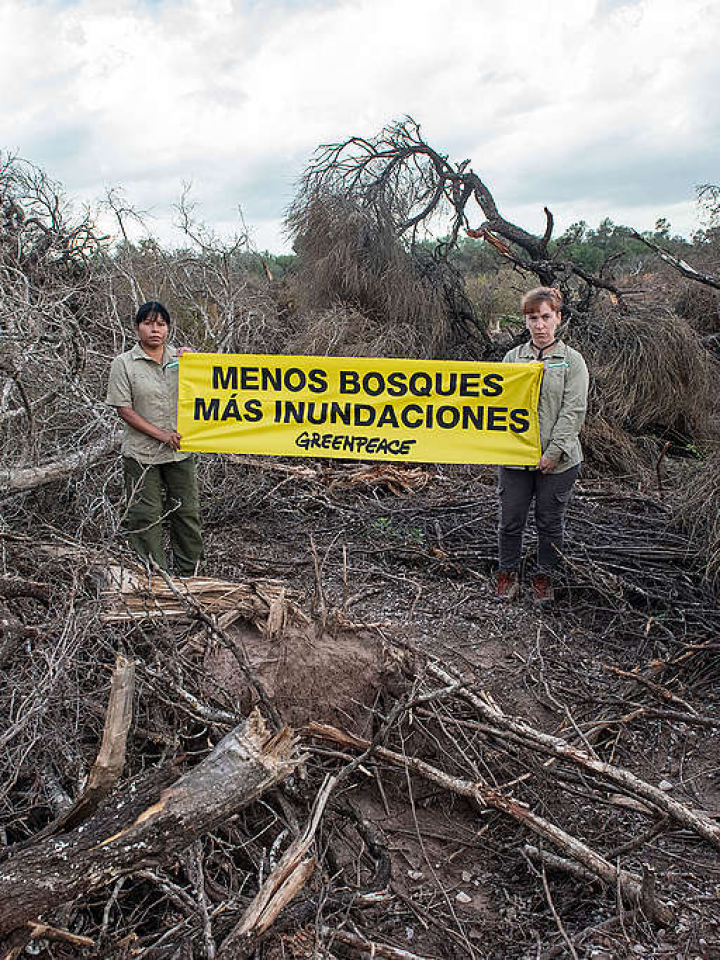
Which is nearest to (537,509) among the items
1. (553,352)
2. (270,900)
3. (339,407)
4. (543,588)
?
(543,588)

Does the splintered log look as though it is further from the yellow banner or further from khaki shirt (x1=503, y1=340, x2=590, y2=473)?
the yellow banner

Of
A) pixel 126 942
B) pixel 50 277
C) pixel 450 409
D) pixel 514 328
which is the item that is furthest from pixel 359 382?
pixel 514 328

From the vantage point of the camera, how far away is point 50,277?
8578mm

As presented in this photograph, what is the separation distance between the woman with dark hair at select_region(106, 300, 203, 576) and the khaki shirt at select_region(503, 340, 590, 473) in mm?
2236

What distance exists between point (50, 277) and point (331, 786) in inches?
290

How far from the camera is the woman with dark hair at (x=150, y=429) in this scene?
4762 mm

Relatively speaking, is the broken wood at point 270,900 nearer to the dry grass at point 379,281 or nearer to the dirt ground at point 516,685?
the dirt ground at point 516,685

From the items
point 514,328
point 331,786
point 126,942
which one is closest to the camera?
point 126,942

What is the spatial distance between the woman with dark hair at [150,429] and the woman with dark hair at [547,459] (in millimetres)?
1947

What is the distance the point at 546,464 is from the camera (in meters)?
4.74

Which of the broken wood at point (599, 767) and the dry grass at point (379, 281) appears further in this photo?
the dry grass at point (379, 281)

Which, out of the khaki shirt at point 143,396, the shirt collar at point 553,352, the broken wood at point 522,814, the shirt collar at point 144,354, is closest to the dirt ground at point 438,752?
the broken wood at point 522,814

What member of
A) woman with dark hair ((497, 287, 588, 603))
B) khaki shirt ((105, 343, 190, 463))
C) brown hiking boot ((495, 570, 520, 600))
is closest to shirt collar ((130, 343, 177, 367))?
khaki shirt ((105, 343, 190, 463))

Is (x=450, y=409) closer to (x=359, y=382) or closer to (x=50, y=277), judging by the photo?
(x=359, y=382)
